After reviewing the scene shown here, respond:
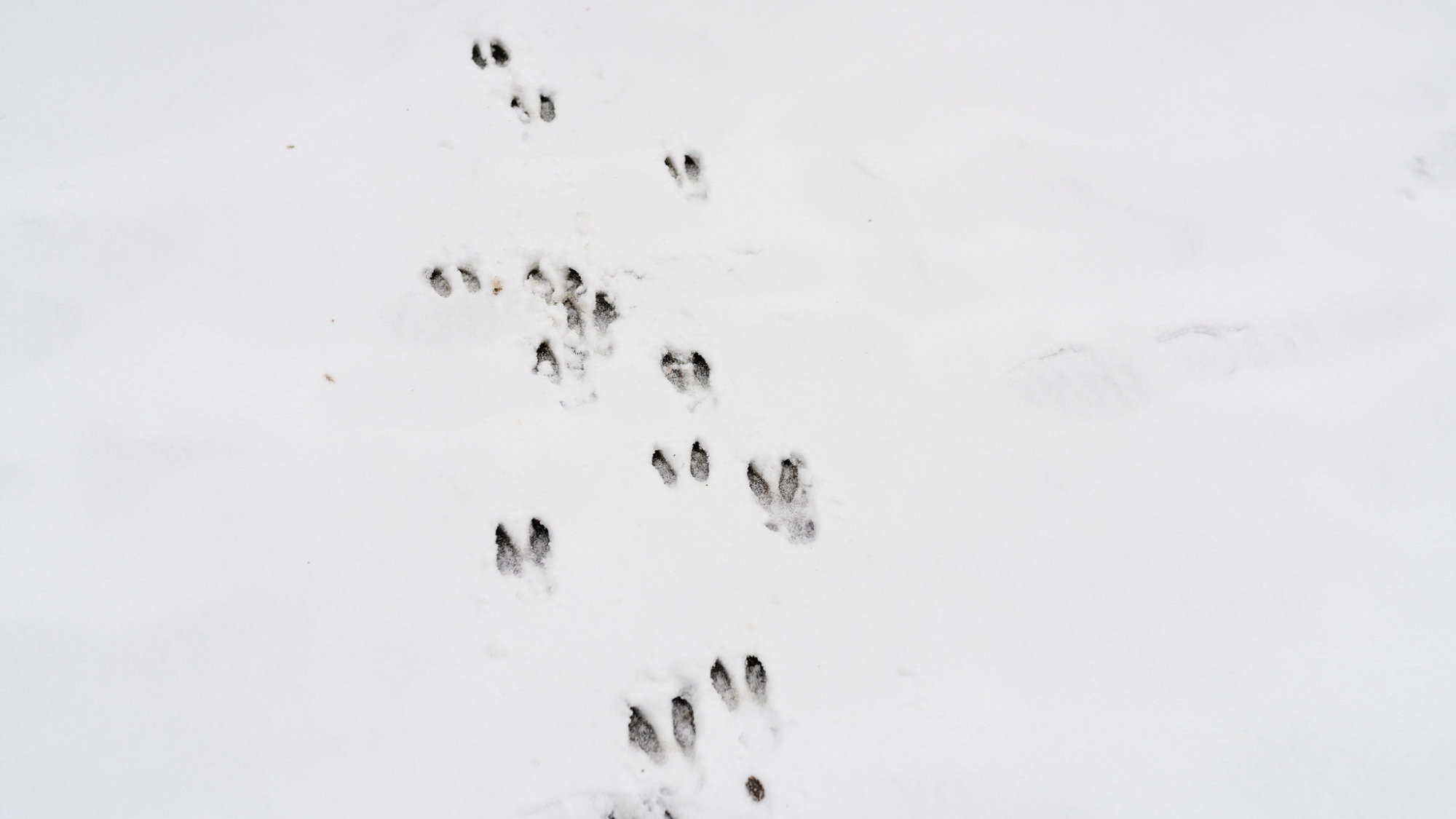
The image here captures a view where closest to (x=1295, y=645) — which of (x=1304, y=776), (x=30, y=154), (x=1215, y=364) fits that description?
(x=1304, y=776)

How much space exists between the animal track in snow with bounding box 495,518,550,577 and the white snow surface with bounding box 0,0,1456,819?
0.6 inches

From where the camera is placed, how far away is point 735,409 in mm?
1212

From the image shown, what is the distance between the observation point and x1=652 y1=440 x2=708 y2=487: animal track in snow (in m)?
1.16

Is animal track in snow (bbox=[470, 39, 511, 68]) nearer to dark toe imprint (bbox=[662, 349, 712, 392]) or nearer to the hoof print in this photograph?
dark toe imprint (bbox=[662, 349, 712, 392])

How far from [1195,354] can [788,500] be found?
2.20ft

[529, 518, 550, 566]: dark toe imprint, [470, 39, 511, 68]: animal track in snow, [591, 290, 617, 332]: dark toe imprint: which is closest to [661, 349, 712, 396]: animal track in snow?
[591, 290, 617, 332]: dark toe imprint

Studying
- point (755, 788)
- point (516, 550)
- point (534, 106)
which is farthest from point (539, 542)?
point (534, 106)

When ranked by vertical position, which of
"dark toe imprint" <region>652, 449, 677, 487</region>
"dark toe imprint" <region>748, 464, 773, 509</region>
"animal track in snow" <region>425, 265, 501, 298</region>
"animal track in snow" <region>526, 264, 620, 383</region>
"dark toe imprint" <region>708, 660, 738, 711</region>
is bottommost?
"dark toe imprint" <region>708, 660, 738, 711</region>

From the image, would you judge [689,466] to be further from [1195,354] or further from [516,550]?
Answer: [1195,354]

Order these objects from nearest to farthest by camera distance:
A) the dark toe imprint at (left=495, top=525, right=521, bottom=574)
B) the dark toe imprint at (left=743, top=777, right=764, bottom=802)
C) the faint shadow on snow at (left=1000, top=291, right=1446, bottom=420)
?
the dark toe imprint at (left=743, top=777, right=764, bottom=802)
the dark toe imprint at (left=495, top=525, right=521, bottom=574)
the faint shadow on snow at (left=1000, top=291, right=1446, bottom=420)

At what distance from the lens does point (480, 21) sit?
1.49 m

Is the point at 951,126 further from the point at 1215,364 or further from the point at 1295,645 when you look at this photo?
the point at 1295,645

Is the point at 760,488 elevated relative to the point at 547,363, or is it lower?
lower

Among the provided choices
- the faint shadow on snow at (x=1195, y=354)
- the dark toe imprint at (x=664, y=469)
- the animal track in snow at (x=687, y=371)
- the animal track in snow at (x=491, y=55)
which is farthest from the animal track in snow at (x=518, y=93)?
the faint shadow on snow at (x=1195, y=354)
